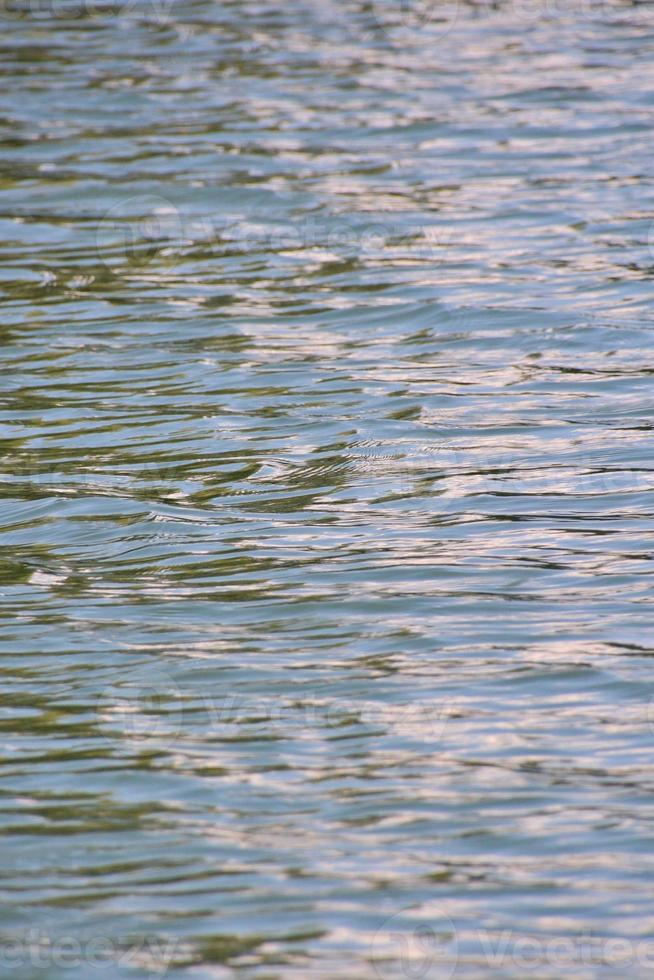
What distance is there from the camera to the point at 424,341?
7.84m

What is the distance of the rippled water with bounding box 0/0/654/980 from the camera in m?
3.59

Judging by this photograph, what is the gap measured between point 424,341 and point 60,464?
2.29 meters

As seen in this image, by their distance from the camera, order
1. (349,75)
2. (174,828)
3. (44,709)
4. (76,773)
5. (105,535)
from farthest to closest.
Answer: (349,75), (105,535), (44,709), (76,773), (174,828)

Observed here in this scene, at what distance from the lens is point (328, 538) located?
18.1ft

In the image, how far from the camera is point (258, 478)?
244 inches

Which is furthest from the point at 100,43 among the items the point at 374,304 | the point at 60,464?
the point at 60,464

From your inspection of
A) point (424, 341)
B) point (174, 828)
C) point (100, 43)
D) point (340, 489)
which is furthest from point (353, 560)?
point (100, 43)

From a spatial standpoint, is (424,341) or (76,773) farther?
(424,341)

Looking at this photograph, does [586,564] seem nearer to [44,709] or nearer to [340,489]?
[340,489]

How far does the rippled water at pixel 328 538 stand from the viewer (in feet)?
11.8

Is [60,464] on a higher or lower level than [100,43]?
lower

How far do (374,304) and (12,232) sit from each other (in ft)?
8.81

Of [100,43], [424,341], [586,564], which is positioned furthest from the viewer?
[100,43]

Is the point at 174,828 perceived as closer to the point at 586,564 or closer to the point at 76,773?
the point at 76,773
